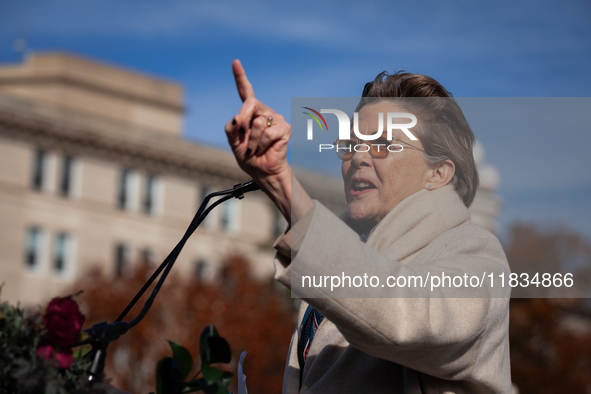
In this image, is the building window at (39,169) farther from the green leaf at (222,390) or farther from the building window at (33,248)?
the green leaf at (222,390)

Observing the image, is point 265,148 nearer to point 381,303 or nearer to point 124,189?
point 381,303

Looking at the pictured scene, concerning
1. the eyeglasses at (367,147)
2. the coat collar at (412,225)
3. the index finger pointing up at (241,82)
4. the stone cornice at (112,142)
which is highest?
the stone cornice at (112,142)

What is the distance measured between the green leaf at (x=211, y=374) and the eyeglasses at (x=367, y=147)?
82 cm

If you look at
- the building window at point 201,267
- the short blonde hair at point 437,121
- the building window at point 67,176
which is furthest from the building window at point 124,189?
the short blonde hair at point 437,121

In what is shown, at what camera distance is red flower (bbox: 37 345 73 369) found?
196cm

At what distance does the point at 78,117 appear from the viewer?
152 ft

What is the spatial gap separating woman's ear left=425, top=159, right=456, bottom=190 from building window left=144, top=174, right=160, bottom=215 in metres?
45.6

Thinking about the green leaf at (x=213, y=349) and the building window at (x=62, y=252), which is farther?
the building window at (x=62, y=252)

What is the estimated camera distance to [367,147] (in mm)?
2543

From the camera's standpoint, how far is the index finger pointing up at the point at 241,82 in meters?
2.01

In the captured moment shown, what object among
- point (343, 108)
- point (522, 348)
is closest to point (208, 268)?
point (522, 348)

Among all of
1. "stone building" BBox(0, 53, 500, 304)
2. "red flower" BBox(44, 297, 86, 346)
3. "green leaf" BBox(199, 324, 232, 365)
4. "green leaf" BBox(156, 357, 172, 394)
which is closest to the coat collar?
"green leaf" BBox(199, 324, 232, 365)

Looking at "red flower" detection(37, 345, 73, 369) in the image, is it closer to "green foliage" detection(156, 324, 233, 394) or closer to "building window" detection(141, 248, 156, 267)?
"green foliage" detection(156, 324, 233, 394)

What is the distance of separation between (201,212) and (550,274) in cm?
110
